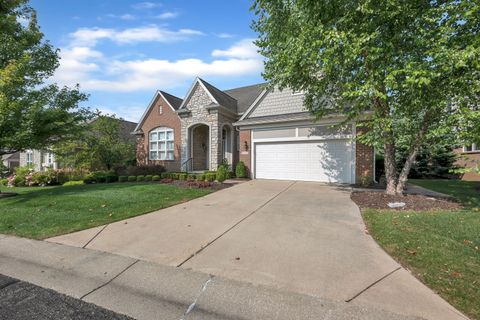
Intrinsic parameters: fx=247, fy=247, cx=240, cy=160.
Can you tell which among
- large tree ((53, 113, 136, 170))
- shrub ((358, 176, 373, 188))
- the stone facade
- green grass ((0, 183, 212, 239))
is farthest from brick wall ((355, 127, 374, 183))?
large tree ((53, 113, 136, 170))

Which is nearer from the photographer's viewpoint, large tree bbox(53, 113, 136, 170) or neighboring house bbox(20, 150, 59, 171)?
large tree bbox(53, 113, 136, 170)

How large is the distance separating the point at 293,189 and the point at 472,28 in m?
7.06

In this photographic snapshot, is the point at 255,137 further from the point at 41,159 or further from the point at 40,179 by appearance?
the point at 41,159

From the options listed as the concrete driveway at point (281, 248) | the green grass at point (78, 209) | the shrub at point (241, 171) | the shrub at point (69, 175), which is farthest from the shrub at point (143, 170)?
the concrete driveway at point (281, 248)

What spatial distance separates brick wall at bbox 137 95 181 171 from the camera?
57.7 ft

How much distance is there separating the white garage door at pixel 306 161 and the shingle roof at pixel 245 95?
505 centimetres

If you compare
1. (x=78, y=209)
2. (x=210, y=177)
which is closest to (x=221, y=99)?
(x=210, y=177)

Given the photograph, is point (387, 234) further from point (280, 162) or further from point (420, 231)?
point (280, 162)

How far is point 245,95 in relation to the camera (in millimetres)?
19453

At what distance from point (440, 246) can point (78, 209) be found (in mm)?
8603

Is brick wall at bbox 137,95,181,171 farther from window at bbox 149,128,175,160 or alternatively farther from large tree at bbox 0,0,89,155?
large tree at bbox 0,0,89,155

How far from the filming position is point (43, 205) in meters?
7.77

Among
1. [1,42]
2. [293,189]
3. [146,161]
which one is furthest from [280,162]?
[1,42]

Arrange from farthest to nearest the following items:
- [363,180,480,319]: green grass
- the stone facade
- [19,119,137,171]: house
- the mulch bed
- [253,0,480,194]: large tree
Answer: [19,119,137,171]: house, the stone facade, the mulch bed, [253,0,480,194]: large tree, [363,180,480,319]: green grass
